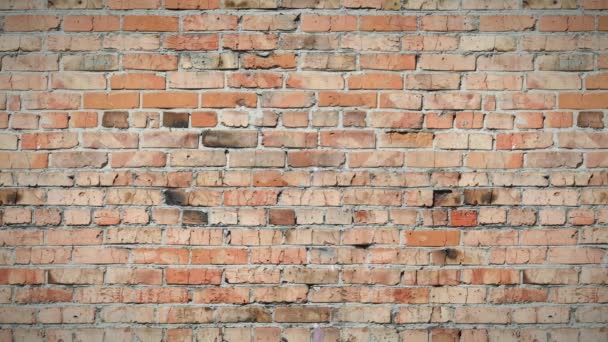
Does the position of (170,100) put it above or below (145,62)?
below

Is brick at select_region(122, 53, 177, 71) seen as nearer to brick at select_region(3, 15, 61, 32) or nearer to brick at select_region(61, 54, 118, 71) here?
brick at select_region(61, 54, 118, 71)

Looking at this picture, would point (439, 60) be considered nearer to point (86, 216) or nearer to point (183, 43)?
point (183, 43)

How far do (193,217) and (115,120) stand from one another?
0.50m

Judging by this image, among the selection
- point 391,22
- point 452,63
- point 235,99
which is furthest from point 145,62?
point 452,63

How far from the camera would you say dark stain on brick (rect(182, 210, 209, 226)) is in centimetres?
202

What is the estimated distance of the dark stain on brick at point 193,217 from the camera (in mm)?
2020

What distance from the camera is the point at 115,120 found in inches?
79.7

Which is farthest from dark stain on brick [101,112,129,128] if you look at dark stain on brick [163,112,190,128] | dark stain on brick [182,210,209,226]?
dark stain on brick [182,210,209,226]

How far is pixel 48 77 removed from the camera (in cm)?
203

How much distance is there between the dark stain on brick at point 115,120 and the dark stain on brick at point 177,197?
32cm

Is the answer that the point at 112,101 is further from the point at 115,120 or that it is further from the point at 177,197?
the point at 177,197

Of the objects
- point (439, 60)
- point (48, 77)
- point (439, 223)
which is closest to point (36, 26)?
point (48, 77)

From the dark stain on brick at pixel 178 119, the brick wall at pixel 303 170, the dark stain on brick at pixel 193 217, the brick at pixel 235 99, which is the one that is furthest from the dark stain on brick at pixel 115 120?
the dark stain on brick at pixel 193 217

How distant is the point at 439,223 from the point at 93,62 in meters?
1.53
